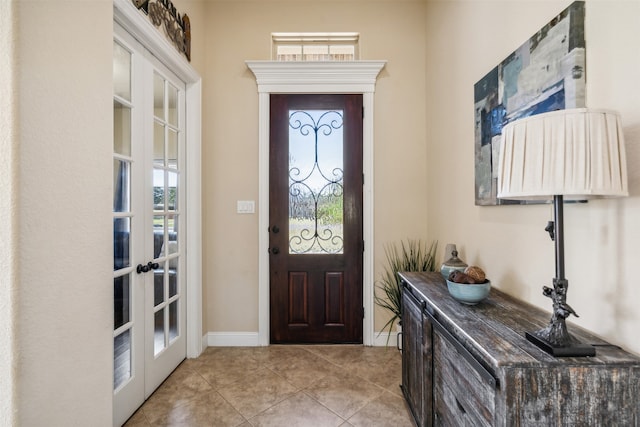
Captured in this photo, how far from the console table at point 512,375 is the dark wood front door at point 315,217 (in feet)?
4.36

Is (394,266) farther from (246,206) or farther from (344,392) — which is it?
(246,206)

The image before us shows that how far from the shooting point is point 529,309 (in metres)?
1.25

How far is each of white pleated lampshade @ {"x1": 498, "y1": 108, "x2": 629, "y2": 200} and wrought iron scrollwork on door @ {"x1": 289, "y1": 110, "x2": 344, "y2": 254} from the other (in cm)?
190

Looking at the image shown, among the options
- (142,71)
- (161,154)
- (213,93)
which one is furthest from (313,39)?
(161,154)

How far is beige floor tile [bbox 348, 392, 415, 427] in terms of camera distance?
1.68 meters

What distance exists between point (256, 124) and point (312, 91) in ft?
1.95

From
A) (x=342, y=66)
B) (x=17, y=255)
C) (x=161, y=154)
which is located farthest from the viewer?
(x=342, y=66)

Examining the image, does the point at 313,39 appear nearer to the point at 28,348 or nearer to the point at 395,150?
the point at 395,150

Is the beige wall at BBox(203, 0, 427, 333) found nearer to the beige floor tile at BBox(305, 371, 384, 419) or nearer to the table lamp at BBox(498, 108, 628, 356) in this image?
the beige floor tile at BBox(305, 371, 384, 419)

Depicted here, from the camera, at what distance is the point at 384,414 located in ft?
5.75
